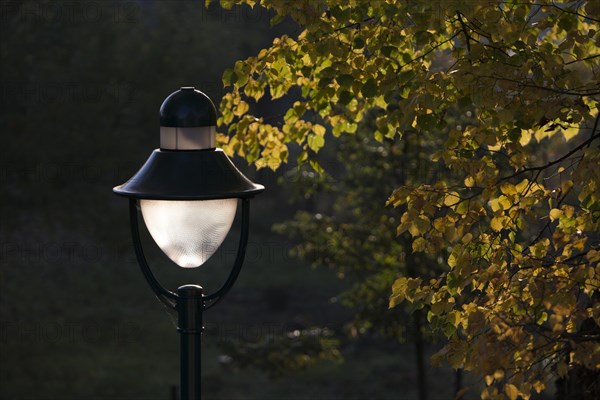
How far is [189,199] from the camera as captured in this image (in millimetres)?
4055

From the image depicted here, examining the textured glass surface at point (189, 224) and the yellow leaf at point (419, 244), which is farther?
the yellow leaf at point (419, 244)

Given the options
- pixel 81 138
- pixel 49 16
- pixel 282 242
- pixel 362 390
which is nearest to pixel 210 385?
pixel 362 390

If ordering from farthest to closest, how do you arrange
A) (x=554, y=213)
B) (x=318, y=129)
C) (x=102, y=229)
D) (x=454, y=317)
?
(x=102, y=229)
(x=318, y=129)
(x=554, y=213)
(x=454, y=317)

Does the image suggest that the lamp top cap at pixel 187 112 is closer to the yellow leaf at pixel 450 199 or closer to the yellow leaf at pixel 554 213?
the yellow leaf at pixel 450 199

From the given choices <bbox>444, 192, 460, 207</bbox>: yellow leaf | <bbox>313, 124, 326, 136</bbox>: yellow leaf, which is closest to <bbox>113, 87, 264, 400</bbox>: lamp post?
<bbox>444, 192, 460, 207</bbox>: yellow leaf

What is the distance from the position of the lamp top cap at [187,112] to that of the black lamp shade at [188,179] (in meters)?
0.13

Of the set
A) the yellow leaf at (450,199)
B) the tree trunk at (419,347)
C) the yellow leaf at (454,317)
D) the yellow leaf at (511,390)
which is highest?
the yellow leaf at (450,199)

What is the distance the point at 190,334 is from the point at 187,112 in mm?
1019

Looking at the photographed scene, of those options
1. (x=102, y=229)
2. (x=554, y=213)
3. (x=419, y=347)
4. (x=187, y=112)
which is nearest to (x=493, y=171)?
(x=554, y=213)

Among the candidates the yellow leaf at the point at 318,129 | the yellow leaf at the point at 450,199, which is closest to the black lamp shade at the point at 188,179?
the yellow leaf at the point at 450,199

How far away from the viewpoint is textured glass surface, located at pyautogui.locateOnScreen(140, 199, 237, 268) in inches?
164

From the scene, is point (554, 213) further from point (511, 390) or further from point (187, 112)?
point (187, 112)

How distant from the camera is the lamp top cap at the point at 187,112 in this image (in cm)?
430

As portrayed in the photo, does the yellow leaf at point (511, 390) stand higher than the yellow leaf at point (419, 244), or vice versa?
the yellow leaf at point (419, 244)
